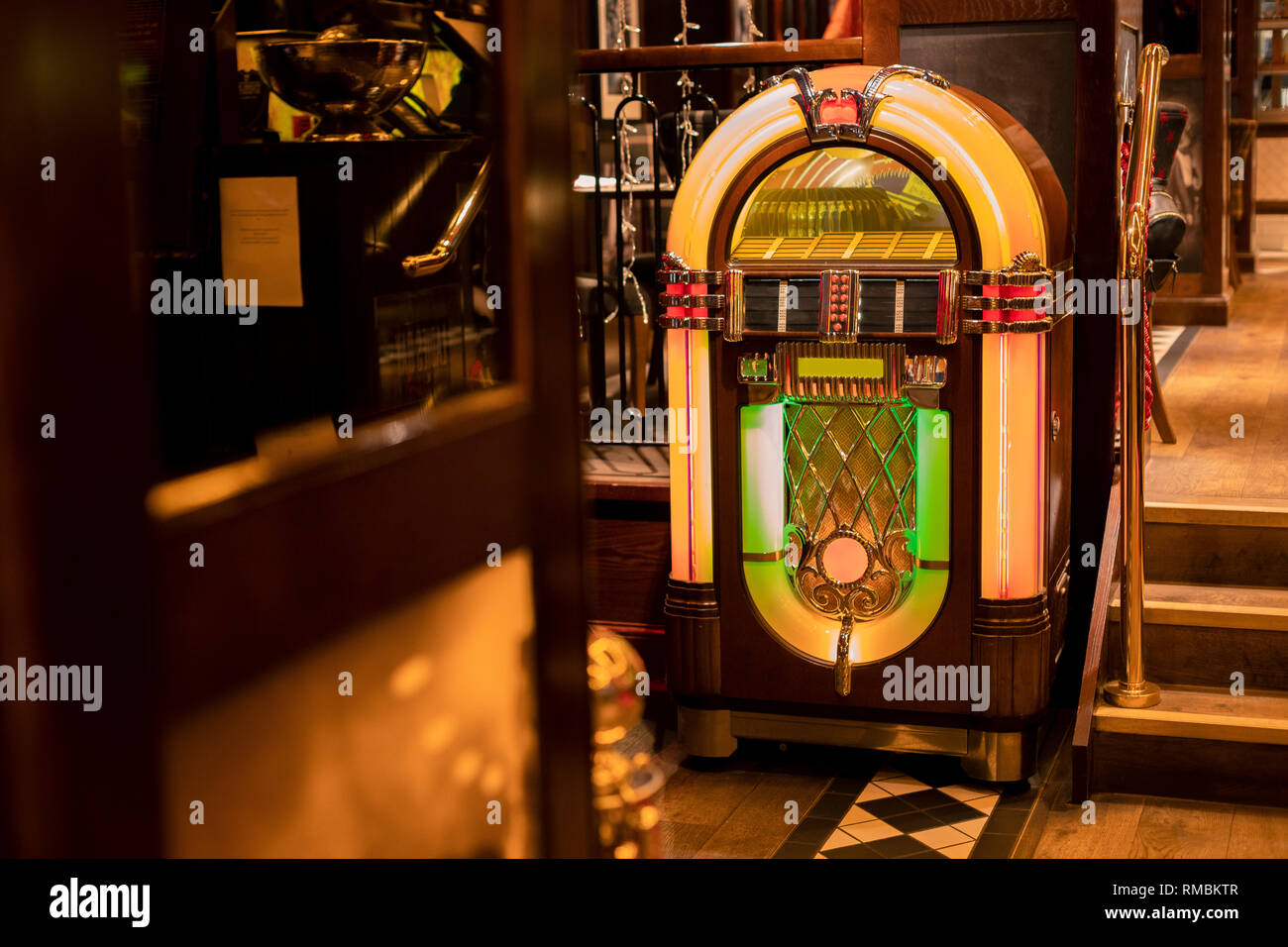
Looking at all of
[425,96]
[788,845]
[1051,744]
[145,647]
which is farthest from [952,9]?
[145,647]

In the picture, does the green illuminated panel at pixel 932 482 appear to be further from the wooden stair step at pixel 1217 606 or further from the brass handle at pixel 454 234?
the brass handle at pixel 454 234

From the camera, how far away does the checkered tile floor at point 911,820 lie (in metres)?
3.33

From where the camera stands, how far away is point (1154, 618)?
391 cm

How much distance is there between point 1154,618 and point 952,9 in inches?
71.2

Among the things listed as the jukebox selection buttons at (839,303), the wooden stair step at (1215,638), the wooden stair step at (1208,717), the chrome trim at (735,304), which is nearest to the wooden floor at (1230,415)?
the wooden stair step at (1215,638)

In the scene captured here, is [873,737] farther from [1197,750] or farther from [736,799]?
[1197,750]

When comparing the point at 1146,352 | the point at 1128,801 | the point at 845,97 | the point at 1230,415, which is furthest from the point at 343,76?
the point at 1230,415

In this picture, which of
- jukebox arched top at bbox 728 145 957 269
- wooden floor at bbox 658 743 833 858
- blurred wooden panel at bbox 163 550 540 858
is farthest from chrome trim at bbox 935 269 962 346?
blurred wooden panel at bbox 163 550 540 858

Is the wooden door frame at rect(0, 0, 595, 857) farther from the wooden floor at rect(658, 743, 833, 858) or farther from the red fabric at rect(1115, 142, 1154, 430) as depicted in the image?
the red fabric at rect(1115, 142, 1154, 430)

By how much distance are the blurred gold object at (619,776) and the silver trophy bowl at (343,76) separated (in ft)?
1.83

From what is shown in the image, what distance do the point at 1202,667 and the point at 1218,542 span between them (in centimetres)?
44

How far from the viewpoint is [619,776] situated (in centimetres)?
158

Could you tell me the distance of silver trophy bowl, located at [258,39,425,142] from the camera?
102cm
